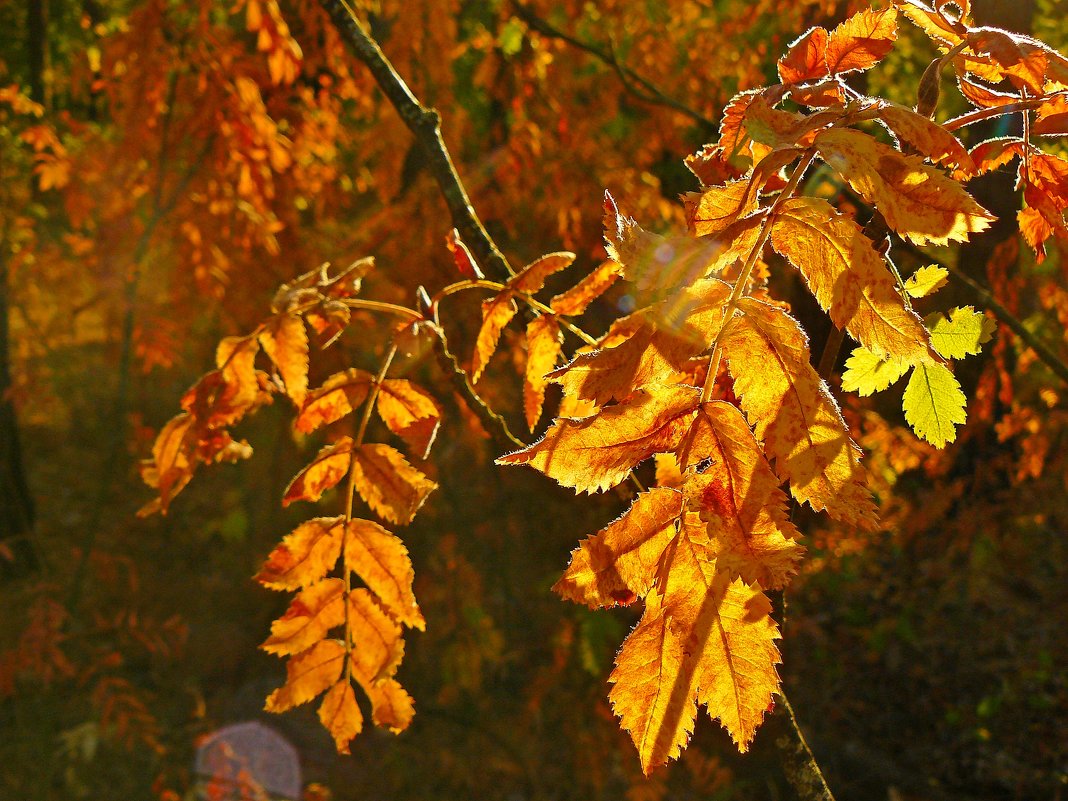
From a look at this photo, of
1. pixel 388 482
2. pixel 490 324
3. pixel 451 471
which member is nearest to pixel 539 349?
pixel 490 324

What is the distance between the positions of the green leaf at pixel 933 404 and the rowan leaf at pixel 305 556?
62cm

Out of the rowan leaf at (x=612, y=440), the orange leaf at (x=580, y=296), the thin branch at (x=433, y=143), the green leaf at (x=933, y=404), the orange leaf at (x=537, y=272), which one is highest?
the thin branch at (x=433, y=143)

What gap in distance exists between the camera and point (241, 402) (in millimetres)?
1135

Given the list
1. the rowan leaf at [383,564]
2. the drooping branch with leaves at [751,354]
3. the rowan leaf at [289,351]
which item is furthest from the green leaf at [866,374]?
the rowan leaf at [289,351]

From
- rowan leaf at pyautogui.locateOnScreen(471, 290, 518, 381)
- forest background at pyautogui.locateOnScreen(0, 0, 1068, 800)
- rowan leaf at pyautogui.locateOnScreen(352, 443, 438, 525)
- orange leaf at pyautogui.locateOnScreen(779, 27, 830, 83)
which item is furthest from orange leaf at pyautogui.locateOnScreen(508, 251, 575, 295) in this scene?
forest background at pyautogui.locateOnScreen(0, 0, 1068, 800)

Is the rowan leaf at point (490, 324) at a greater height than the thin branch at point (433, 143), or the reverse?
the thin branch at point (433, 143)

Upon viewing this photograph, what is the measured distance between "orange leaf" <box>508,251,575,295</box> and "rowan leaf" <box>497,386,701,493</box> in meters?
0.38

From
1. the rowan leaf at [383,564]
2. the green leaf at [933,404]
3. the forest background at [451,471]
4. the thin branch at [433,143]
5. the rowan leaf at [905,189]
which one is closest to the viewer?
the rowan leaf at [905,189]

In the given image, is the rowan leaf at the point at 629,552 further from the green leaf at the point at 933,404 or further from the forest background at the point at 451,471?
the forest background at the point at 451,471

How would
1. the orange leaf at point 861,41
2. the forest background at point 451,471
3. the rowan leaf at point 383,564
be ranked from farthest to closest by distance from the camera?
1. the forest background at point 451,471
2. the rowan leaf at point 383,564
3. the orange leaf at point 861,41

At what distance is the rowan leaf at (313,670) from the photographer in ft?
3.30

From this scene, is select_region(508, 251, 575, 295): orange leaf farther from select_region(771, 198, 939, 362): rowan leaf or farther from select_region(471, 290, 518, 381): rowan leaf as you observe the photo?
select_region(771, 198, 939, 362): rowan leaf

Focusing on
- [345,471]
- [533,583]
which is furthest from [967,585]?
[345,471]

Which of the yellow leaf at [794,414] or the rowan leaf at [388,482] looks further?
the rowan leaf at [388,482]
